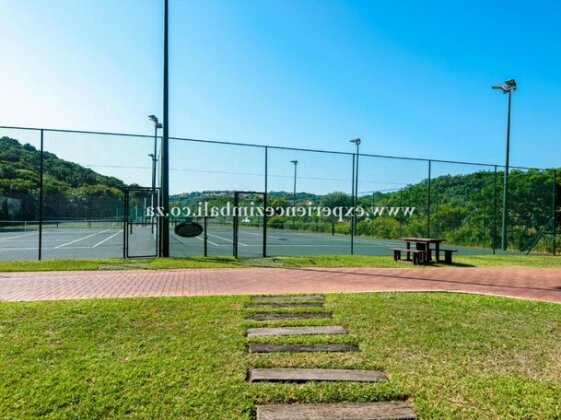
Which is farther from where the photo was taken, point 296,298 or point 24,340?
point 296,298

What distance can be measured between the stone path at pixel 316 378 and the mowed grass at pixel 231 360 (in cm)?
9

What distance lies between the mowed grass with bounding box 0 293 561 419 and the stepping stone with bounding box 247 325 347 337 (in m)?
0.14

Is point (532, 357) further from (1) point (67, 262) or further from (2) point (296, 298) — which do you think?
(1) point (67, 262)

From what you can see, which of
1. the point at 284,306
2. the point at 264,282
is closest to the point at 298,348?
the point at 284,306

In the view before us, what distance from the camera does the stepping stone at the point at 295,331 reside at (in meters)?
4.05

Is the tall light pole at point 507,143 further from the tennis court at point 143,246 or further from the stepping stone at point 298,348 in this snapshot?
the stepping stone at point 298,348

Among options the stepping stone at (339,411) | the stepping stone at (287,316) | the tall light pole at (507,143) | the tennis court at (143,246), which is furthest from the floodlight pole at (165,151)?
the tall light pole at (507,143)

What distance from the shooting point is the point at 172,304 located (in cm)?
510

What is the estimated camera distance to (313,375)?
10.1ft

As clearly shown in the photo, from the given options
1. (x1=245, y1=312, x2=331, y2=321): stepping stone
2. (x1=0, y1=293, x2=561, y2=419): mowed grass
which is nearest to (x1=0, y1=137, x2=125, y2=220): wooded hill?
(x1=0, y1=293, x2=561, y2=419): mowed grass

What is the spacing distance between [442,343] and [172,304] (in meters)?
3.38

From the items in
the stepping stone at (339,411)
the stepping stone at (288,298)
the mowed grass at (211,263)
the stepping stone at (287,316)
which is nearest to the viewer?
the stepping stone at (339,411)

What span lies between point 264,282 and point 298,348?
351cm

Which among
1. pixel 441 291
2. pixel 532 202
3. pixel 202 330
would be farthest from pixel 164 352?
pixel 532 202
